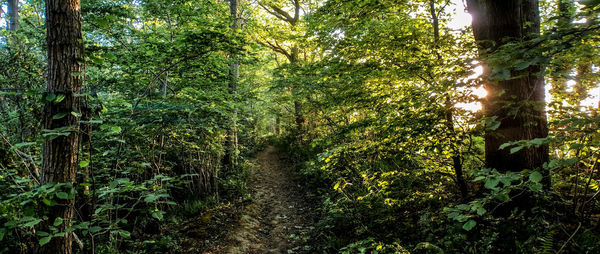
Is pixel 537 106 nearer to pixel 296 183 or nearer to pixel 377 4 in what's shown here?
pixel 377 4

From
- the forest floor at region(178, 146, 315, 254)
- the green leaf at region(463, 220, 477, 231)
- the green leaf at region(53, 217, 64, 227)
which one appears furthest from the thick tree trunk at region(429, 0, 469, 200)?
the green leaf at region(53, 217, 64, 227)

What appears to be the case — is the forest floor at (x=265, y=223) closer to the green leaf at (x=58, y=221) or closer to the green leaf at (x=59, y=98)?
the green leaf at (x=58, y=221)

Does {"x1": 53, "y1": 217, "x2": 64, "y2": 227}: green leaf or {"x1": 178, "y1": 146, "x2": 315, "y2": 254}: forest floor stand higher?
{"x1": 53, "y1": 217, "x2": 64, "y2": 227}: green leaf

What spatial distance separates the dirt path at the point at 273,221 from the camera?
220 inches

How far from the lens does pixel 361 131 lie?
16.6 feet

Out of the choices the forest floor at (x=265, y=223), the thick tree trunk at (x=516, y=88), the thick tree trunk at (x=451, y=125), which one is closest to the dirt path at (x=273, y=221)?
the forest floor at (x=265, y=223)

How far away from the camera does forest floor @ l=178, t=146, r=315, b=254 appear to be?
218 inches

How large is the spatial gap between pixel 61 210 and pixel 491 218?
531cm

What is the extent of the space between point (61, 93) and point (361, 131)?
459 centimetres

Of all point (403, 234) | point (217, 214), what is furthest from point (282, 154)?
point (403, 234)

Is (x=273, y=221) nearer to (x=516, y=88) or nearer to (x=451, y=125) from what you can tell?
(x=451, y=125)

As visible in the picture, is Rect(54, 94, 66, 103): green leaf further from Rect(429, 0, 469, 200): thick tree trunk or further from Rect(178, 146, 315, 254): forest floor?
Rect(178, 146, 315, 254): forest floor

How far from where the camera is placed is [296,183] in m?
10.6

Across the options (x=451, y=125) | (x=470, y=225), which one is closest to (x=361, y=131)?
(x=451, y=125)
